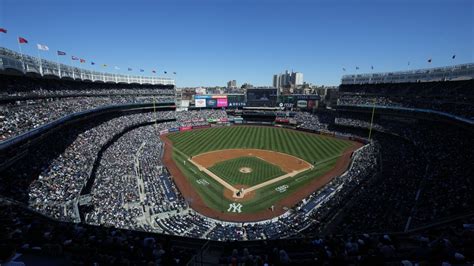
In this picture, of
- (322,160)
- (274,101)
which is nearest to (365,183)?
(322,160)

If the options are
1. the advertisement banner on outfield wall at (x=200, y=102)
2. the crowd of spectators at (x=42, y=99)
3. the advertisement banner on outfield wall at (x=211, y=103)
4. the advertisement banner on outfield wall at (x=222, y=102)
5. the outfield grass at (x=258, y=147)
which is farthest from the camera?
the advertisement banner on outfield wall at (x=222, y=102)

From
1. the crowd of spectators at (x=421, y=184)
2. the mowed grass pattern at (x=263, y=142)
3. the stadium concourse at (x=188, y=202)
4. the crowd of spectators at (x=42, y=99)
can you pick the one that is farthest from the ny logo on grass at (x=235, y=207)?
the crowd of spectators at (x=42, y=99)

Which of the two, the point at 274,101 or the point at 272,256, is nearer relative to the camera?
the point at 272,256

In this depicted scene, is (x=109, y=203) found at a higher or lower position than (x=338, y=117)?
lower

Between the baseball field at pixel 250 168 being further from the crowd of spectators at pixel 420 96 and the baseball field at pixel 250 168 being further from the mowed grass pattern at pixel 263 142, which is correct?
the crowd of spectators at pixel 420 96

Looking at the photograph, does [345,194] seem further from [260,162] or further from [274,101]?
[274,101]

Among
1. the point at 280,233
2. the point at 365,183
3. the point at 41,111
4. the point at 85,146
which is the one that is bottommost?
the point at 280,233

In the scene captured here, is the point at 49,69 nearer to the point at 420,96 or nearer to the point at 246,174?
the point at 246,174

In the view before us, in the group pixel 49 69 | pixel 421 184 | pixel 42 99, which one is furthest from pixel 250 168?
pixel 49 69
